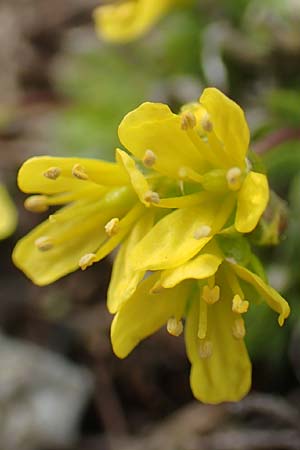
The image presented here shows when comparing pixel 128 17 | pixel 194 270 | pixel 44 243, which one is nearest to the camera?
pixel 194 270

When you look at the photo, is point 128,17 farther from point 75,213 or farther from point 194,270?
point 194,270

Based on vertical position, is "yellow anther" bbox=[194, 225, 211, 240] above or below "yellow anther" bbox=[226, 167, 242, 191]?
below

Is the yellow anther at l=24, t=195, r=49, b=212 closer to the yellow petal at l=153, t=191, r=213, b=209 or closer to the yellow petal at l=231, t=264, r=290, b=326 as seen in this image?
the yellow petal at l=153, t=191, r=213, b=209

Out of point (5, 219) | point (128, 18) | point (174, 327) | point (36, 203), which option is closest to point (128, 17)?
point (128, 18)

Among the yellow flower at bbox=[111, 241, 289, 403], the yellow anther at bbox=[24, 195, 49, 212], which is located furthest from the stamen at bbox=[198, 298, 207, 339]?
the yellow anther at bbox=[24, 195, 49, 212]

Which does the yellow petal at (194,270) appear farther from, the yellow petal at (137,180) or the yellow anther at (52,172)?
the yellow anther at (52,172)
